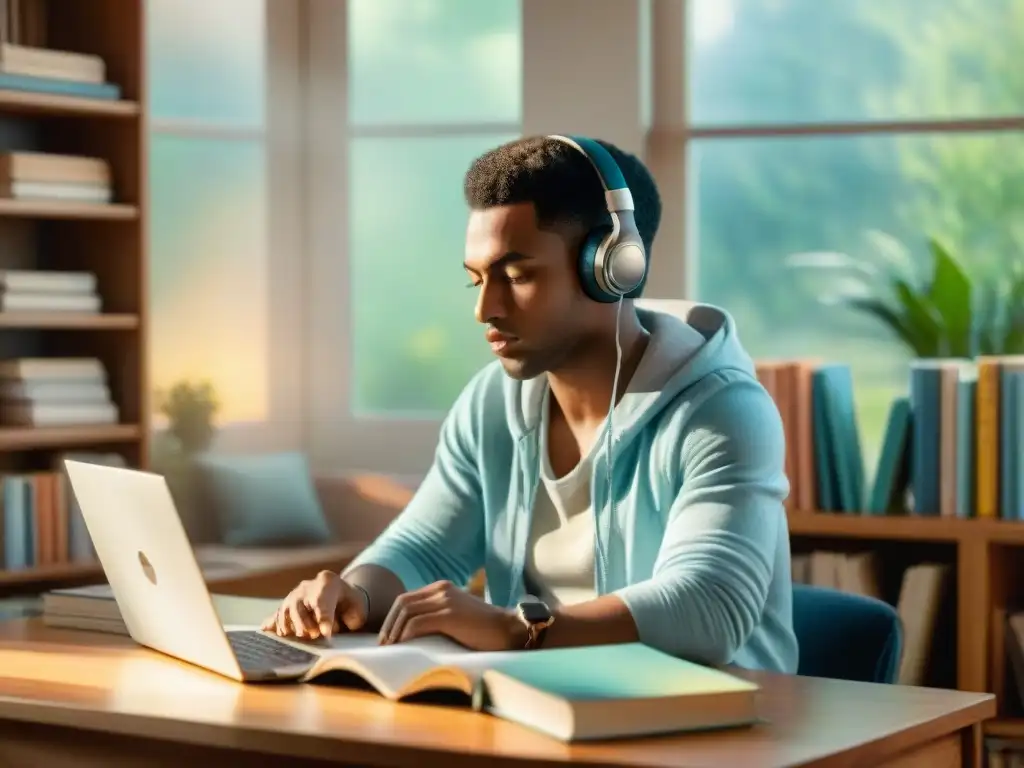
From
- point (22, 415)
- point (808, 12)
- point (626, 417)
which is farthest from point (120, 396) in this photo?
point (626, 417)

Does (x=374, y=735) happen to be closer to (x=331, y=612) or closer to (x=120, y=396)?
(x=331, y=612)

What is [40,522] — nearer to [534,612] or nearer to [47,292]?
[47,292]

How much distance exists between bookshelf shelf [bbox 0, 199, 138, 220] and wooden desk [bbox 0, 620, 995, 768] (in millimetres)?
2261

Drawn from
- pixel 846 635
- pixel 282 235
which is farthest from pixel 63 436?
pixel 846 635

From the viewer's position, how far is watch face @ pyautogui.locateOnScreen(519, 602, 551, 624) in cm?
183

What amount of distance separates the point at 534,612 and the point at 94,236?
9.49 feet

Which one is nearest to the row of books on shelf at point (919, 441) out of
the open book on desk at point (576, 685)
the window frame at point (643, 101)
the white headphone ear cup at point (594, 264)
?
the window frame at point (643, 101)

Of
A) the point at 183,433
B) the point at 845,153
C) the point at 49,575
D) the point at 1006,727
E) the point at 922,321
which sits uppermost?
the point at 845,153

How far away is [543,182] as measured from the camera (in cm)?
220

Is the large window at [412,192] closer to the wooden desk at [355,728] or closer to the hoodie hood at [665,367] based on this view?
the hoodie hood at [665,367]

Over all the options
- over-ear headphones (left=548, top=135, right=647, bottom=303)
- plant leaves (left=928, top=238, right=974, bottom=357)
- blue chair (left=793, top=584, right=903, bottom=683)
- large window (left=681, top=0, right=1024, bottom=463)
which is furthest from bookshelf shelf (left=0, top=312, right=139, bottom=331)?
blue chair (left=793, top=584, right=903, bottom=683)

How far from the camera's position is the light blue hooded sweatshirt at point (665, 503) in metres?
1.95

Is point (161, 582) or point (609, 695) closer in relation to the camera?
point (609, 695)

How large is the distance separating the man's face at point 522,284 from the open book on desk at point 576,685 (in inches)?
20.2
